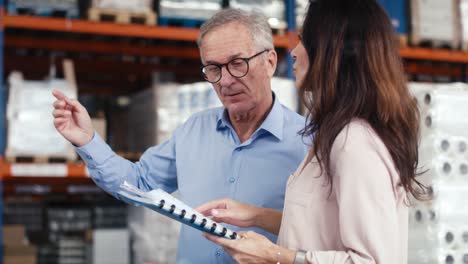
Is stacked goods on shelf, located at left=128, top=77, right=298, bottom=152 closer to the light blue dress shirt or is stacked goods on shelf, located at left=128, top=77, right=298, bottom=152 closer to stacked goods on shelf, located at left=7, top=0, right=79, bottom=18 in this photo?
stacked goods on shelf, located at left=7, top=0, right=79, bottom=18

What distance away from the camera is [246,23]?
128 inches

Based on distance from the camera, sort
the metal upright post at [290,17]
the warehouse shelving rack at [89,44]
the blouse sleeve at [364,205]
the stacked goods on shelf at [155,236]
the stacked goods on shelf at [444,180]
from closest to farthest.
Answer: the blouse sleeve at [364,205] → the stacked goods on shelf at [444,180] → the warehouse shelving rack at [89,44] → the stacked goods on shelf at [155,236] → the metal upright post at [290,17]

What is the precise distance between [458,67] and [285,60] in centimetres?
280

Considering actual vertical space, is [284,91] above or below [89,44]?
below

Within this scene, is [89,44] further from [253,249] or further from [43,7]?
[253,249]

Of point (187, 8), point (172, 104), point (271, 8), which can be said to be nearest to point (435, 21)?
point (271, 8)

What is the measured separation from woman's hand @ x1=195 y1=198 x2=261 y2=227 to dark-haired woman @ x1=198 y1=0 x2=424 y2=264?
320mm

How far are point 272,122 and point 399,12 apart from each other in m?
4.05

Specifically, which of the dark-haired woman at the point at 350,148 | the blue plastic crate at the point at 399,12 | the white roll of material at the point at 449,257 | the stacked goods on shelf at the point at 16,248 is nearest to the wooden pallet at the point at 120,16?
the stacked goods on shelf at the point at 16,248

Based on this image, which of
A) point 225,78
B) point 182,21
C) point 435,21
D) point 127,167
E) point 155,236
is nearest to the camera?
point 225,78

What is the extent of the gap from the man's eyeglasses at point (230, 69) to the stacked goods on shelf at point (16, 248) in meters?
3.52

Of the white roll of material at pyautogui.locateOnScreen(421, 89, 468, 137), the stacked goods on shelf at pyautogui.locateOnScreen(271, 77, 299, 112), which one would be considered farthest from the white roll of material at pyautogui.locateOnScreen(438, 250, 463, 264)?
the stacked goods on shelf at pyautogui.locateOnScreen(271, 77, 299, 112)

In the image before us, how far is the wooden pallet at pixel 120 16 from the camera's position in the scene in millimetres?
5805

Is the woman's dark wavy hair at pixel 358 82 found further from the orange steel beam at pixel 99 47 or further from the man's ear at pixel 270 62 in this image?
the orange steel beam at pixel 99 47
